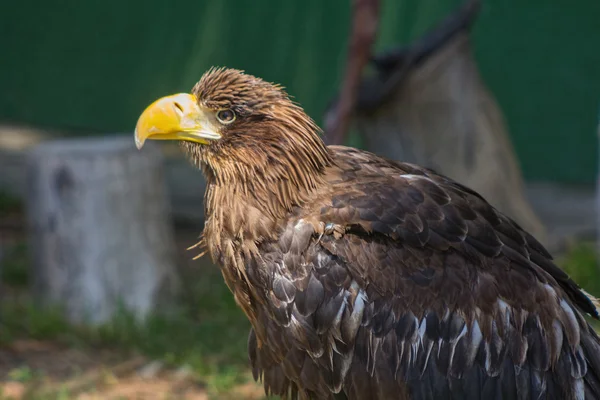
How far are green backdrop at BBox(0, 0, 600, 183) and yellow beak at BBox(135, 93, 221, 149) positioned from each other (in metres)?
4.82

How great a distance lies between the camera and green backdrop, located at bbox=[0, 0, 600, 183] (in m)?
7.62

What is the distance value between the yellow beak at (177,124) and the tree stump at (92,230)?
8.12 feet

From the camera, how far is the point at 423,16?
785 cm

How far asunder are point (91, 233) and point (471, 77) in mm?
2679

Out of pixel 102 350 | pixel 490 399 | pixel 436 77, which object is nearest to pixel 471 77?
pixel 436 77

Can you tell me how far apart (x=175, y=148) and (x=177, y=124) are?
5.78 m

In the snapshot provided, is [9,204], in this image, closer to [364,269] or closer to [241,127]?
[241,127]

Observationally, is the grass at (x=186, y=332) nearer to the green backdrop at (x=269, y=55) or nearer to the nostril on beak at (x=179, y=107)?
the green backdrop at (x=269, y=55)

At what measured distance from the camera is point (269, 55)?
8266 millimetres

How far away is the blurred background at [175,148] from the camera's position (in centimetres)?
548

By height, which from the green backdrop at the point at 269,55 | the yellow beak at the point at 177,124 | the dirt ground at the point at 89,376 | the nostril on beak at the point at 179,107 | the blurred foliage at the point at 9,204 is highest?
the nostril on beak at the point at 179,107

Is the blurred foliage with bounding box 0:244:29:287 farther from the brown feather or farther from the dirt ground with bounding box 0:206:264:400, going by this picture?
the brown feather

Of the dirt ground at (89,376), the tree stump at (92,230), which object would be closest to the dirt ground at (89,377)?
the dirt ground at (89,376)

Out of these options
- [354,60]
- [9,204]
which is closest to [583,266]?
[354,60]
